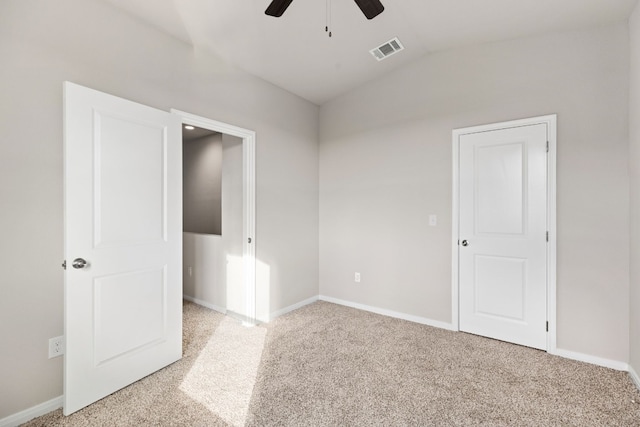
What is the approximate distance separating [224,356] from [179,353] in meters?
0.36

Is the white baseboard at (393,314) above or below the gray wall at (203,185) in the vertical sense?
below

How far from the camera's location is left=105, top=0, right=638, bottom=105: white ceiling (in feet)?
7.61

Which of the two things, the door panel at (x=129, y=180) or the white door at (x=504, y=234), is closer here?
the door panel at (x=129, y=180)

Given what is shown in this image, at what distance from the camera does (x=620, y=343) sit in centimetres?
241

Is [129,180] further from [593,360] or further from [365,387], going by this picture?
[593,360]

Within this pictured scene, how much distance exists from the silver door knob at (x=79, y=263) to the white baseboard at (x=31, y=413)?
2.86 feet

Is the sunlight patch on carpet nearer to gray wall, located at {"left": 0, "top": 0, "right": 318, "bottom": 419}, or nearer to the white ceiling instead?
gray wall, located at {"left": 0, "top": 0, "right": 318, "bottom": 419}

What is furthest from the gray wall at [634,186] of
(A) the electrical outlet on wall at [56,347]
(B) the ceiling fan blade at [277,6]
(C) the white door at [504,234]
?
(A) the electrical outlet on wall at [56,347]

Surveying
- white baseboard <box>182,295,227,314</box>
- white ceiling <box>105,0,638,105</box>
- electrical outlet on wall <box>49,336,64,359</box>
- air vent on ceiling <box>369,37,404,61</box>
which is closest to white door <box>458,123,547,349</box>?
white ceiling <box>105,0,638,105</box>

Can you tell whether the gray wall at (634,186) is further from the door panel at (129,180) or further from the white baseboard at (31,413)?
the white baseboard at (31,413)

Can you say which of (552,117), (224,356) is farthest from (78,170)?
(552,117)

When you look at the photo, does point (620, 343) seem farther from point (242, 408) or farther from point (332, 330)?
point (242, 408)

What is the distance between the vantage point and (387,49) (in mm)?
3096

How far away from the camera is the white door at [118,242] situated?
6.15 feet
